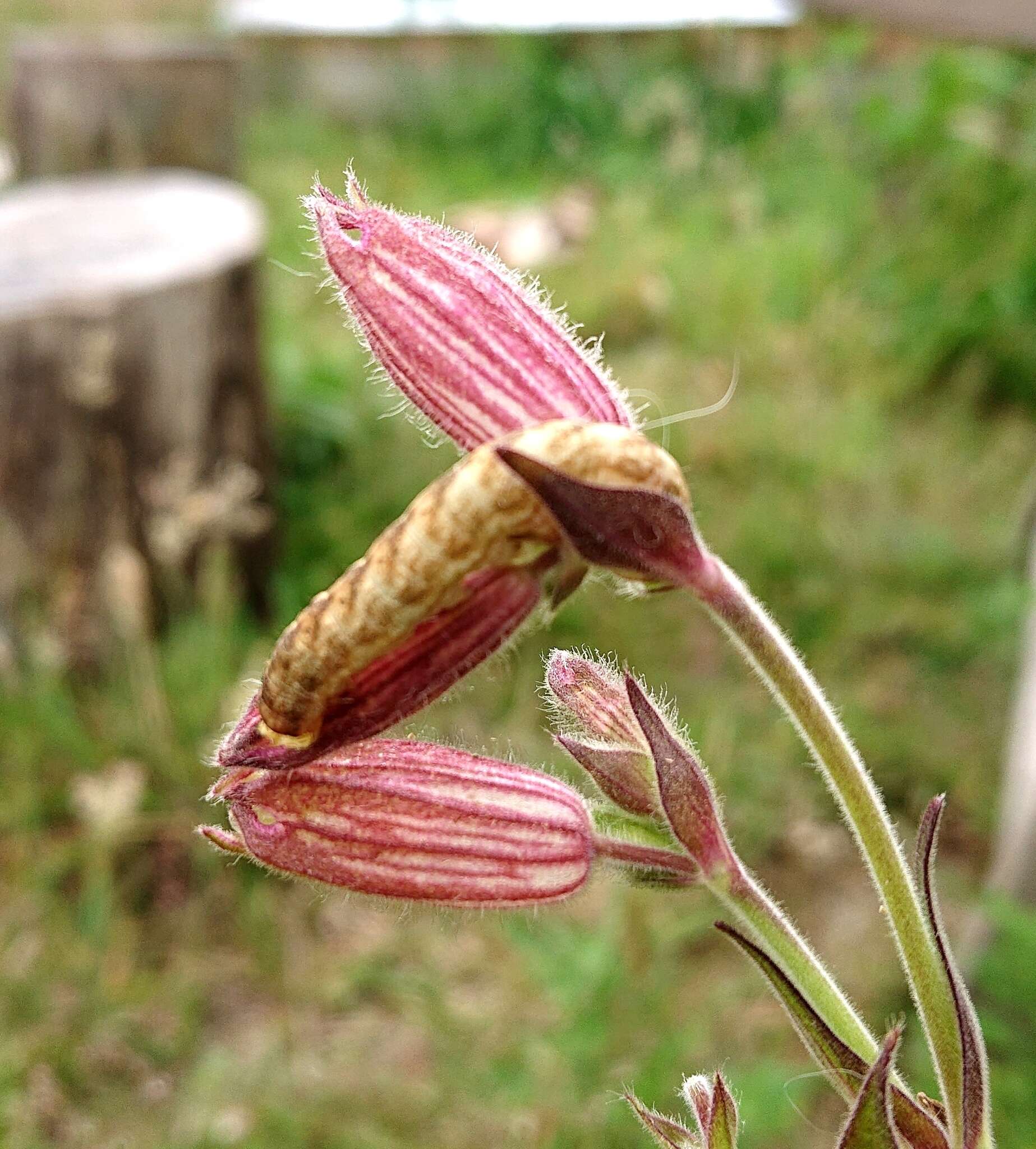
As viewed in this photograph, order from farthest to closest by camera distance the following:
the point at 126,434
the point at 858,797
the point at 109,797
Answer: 1. the point at 126,434
2. the point at 109,797
3. the point at 858,797

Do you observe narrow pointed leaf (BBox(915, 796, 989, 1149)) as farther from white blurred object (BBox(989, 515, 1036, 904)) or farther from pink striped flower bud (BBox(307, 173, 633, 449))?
white blurred object (BBox(989, 515, 1036, 904))

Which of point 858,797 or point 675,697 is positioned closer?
point 858,797

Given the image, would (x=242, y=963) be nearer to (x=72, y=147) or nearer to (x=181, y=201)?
(x=181, y=201)

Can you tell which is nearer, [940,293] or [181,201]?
[181,201]

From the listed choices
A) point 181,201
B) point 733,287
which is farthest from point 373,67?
point 181,201

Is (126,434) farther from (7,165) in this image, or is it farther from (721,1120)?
(721,1120)

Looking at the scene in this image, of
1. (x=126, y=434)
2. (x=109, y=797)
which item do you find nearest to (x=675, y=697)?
(x=109, y=797)
